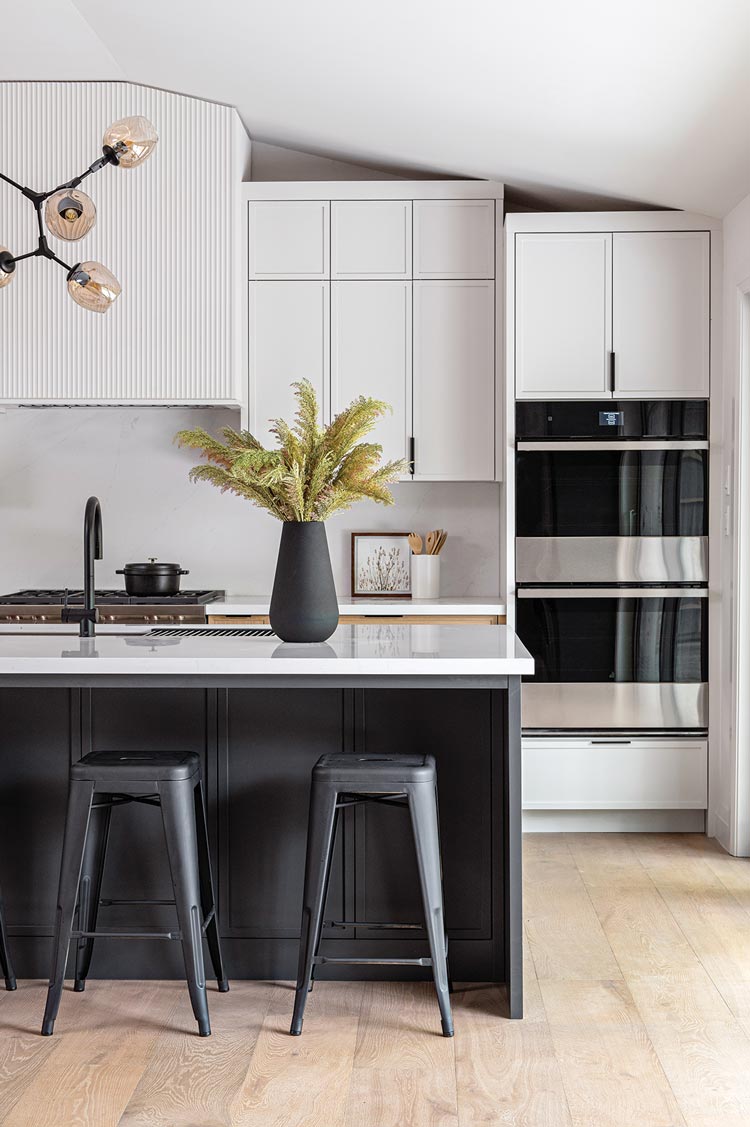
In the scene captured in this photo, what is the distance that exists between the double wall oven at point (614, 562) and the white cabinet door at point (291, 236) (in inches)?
42.7

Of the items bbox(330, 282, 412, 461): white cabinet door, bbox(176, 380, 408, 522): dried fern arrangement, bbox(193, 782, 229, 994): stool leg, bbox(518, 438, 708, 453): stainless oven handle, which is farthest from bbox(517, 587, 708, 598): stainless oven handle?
bbox(193, 782, 229, 994): stool leg

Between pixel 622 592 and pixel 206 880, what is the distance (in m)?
2.20

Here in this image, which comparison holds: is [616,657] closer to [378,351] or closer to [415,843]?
[378,351]

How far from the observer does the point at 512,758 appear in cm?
261

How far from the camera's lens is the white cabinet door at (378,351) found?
177 inches

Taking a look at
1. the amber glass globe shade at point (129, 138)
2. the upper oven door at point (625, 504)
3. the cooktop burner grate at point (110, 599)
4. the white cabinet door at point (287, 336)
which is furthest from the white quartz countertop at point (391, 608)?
the amber glass globe shade at point (129, 138)

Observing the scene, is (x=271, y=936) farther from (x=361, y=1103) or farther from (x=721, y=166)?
(x=721, y=166)

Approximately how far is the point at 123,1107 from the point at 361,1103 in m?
0.49

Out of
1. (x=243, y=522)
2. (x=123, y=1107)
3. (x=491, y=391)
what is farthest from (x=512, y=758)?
(x=243, y=522)

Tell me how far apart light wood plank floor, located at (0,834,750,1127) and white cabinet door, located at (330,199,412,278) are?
2.73 metres

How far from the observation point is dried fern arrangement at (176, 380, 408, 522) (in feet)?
9.02

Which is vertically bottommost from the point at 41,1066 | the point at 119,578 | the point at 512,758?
the point at 41,1066

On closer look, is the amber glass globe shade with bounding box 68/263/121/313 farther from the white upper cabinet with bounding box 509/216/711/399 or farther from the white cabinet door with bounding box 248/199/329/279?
the white upper cabinet with bounding box 509/216/711/399

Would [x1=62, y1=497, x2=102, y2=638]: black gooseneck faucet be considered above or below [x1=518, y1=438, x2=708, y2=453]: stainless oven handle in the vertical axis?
below
